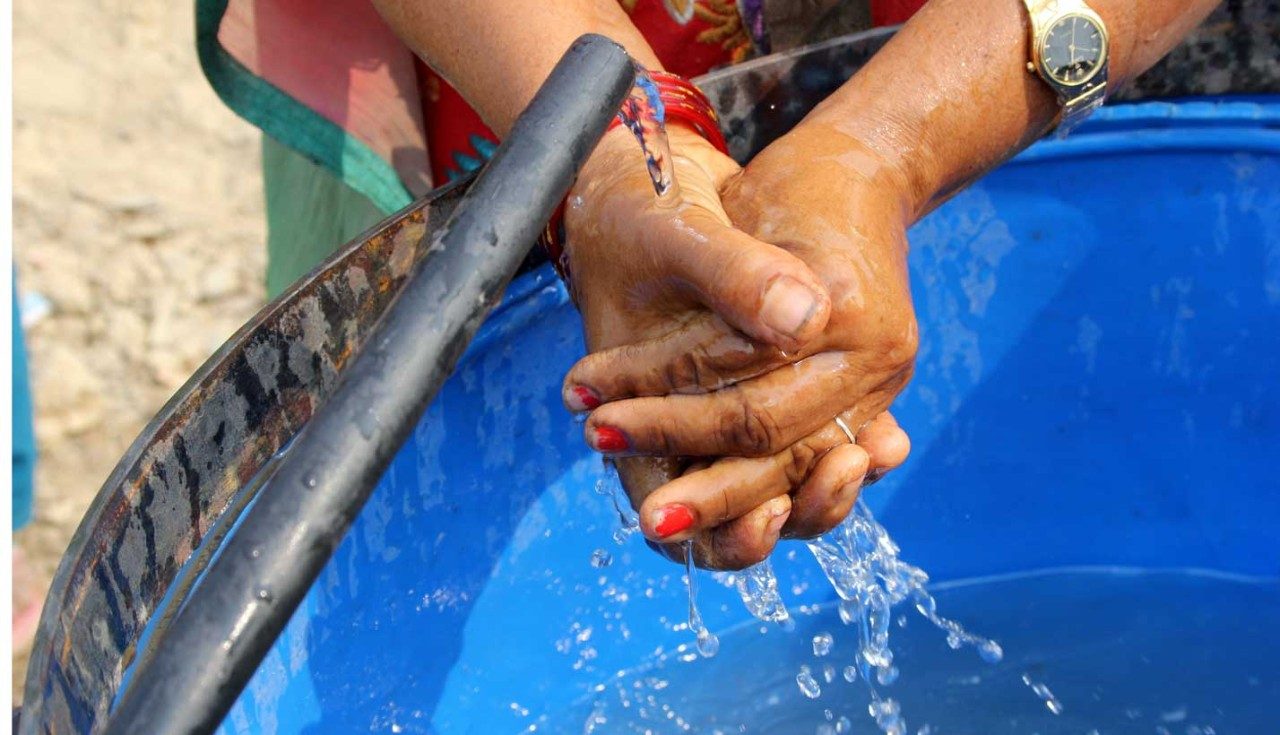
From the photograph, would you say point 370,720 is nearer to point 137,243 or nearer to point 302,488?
point 302,488

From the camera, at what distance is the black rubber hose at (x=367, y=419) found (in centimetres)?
53

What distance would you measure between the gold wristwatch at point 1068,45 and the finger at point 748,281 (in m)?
0.33

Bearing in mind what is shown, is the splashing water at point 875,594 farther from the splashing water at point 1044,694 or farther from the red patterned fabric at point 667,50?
the red patterned fabric at point 667,50

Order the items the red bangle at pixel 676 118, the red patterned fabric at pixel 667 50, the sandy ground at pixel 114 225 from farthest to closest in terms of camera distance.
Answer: the sandy ground at pixel 114 225 < the red patterned fabric at pixel 667 50 < the red bangle at pixel 676 118

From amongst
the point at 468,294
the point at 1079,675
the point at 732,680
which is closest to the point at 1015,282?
the point at 1079,675

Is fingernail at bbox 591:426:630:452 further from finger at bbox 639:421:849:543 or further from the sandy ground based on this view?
the sandy ground

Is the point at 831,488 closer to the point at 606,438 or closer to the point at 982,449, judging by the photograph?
the point at 606,438

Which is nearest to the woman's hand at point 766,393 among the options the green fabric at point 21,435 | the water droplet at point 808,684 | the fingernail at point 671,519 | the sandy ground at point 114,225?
the fingernail at point 671,519

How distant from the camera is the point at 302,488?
1.82ft

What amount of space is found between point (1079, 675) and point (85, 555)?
1106mm

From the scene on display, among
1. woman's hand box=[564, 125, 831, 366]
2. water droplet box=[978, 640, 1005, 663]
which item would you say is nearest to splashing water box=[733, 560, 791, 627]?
water droplet box=[978, 640, 1005, 663]

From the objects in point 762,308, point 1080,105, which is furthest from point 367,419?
point 1080,105

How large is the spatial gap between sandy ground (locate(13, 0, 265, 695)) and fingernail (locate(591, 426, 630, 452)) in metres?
1.26

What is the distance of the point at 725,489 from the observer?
0.93 metres
